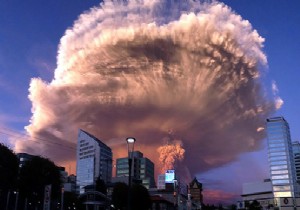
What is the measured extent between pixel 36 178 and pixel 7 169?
879cm

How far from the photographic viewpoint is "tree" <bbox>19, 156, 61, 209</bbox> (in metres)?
115

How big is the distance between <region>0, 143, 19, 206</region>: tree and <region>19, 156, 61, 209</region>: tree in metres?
2.70

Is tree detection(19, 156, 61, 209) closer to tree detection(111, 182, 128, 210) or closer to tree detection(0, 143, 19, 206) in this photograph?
tree detection(0, 143, 19, 206)

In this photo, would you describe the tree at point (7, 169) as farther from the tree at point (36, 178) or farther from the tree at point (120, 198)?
the tree at point (120, 198)

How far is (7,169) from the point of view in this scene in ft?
361

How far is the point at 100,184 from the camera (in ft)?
648

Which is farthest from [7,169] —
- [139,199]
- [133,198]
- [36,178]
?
[139,199]

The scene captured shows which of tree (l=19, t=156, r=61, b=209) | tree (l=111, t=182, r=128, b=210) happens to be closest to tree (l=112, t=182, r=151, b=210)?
tree (l=111, t=182, r=128, b=210)

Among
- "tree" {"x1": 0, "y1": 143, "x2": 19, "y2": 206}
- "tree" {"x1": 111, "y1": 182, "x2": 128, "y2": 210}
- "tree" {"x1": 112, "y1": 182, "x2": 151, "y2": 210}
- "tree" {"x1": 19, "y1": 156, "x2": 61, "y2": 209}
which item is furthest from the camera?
"tree" {"x1": 111, "y1": 182, "x2": 128, "y2": 210}

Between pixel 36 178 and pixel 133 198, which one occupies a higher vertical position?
pixel 36 178

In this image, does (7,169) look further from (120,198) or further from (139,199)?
(139,199)

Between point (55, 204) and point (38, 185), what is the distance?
50016 mm

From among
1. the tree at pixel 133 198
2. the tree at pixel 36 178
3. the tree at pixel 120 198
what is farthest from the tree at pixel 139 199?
the tree at pixel 36 178

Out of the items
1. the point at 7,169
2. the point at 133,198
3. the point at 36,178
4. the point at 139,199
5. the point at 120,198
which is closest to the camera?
the point at 7,169
